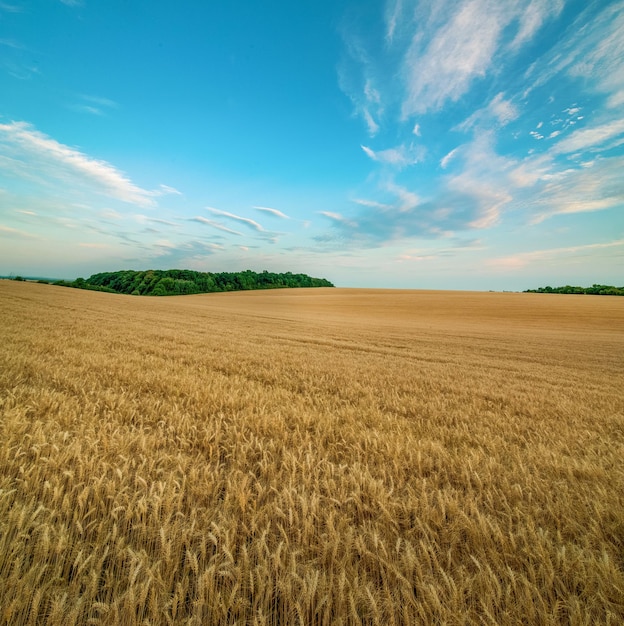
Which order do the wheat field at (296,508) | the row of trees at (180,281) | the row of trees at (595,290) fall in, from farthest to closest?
the row of trees at (180,281) → the row of trees at (595,290) → the wheat field at (296,508)

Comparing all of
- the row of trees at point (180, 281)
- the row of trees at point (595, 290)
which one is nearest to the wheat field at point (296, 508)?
the row of trees at point (180, 281)

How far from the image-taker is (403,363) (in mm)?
10641

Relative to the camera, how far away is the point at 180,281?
102125 millimetres

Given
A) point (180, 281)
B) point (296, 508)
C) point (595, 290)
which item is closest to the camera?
point (296, 508)

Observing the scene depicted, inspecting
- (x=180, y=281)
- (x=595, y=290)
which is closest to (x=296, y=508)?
(x=180, y=281)

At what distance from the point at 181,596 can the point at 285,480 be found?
1.33 m

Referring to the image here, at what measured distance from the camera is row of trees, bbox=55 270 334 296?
9969 cm

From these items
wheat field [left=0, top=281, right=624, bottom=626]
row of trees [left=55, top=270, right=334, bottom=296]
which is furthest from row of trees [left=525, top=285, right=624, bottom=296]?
wheat field [left=0, top=281, right=624, bottom=626]

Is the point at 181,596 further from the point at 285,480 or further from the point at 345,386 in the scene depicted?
the point at 345,386

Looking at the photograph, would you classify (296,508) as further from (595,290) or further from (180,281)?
(595,290)

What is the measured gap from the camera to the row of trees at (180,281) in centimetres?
9969

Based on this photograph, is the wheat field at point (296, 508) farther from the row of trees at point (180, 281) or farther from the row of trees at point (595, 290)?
the row of trees at point (595, 290)

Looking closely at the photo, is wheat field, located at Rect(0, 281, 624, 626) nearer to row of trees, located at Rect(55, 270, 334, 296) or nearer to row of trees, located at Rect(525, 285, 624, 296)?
row of trees, located at Rect(55, 270, 334, 296)

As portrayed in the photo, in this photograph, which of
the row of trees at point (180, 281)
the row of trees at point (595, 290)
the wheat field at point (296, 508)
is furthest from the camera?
the row of trees at point (180, 281)
